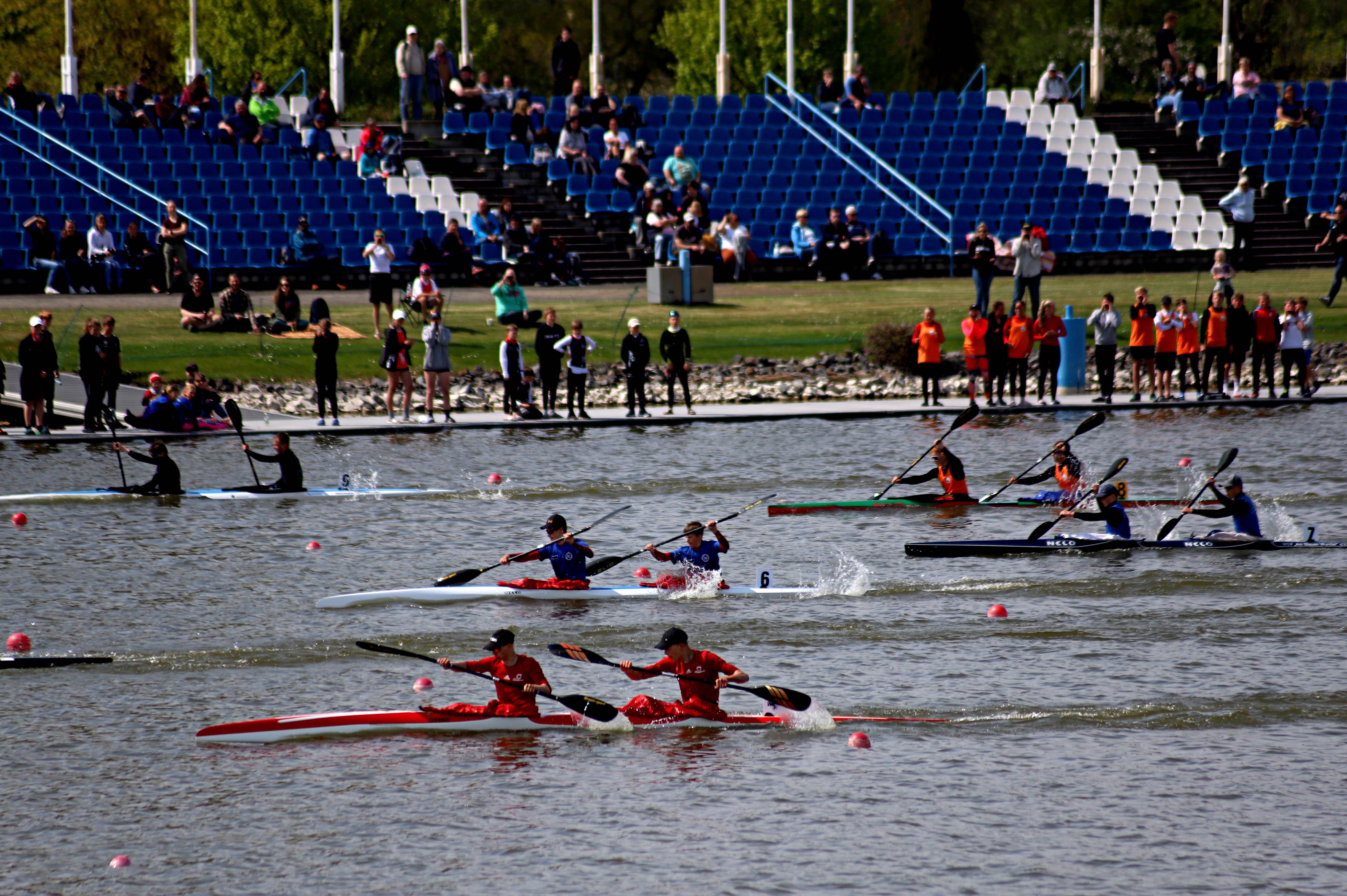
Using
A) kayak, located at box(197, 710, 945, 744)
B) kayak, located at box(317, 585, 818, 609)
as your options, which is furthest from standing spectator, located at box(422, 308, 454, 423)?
kayak, located at box(197, 710, 945, 744)

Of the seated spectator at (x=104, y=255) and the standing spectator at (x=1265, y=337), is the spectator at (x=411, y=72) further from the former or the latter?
the standing spectator at (x=1265, y=337)

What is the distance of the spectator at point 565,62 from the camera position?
39.6m

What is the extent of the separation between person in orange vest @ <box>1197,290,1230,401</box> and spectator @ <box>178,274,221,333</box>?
1767 cm

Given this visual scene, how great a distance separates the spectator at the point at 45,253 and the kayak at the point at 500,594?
18.1 m

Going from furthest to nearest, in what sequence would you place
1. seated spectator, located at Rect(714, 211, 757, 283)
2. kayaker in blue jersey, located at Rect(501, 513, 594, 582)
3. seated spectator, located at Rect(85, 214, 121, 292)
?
seated spectator, located at Rect(714, 211, 757, 283) → seated spectator, located at Rect(85, 214, 121, 292) → kayaker in blue jersey, located at Rect(501, 513, 594, 582)

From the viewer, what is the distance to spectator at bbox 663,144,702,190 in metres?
36.3

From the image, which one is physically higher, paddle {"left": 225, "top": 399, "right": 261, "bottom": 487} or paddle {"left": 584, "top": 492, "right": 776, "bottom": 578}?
paddle {"left": 225, "top": 399, "right": 261, "bottom": 487}

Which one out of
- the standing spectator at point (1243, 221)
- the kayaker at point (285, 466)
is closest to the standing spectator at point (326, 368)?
the kayaker at point (285, 466)

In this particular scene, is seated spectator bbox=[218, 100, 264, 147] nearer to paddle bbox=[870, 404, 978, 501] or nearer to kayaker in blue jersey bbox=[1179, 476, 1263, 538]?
paddle bbox=[870, 404, 978, 501]

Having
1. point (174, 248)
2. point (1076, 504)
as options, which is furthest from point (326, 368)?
point (1076, 504)

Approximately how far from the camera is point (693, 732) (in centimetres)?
1273

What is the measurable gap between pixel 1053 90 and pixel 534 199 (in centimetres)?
1415

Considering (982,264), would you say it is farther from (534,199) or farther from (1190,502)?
(1190,502)

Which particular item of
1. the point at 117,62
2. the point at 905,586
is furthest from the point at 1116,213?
the point at 117,62
